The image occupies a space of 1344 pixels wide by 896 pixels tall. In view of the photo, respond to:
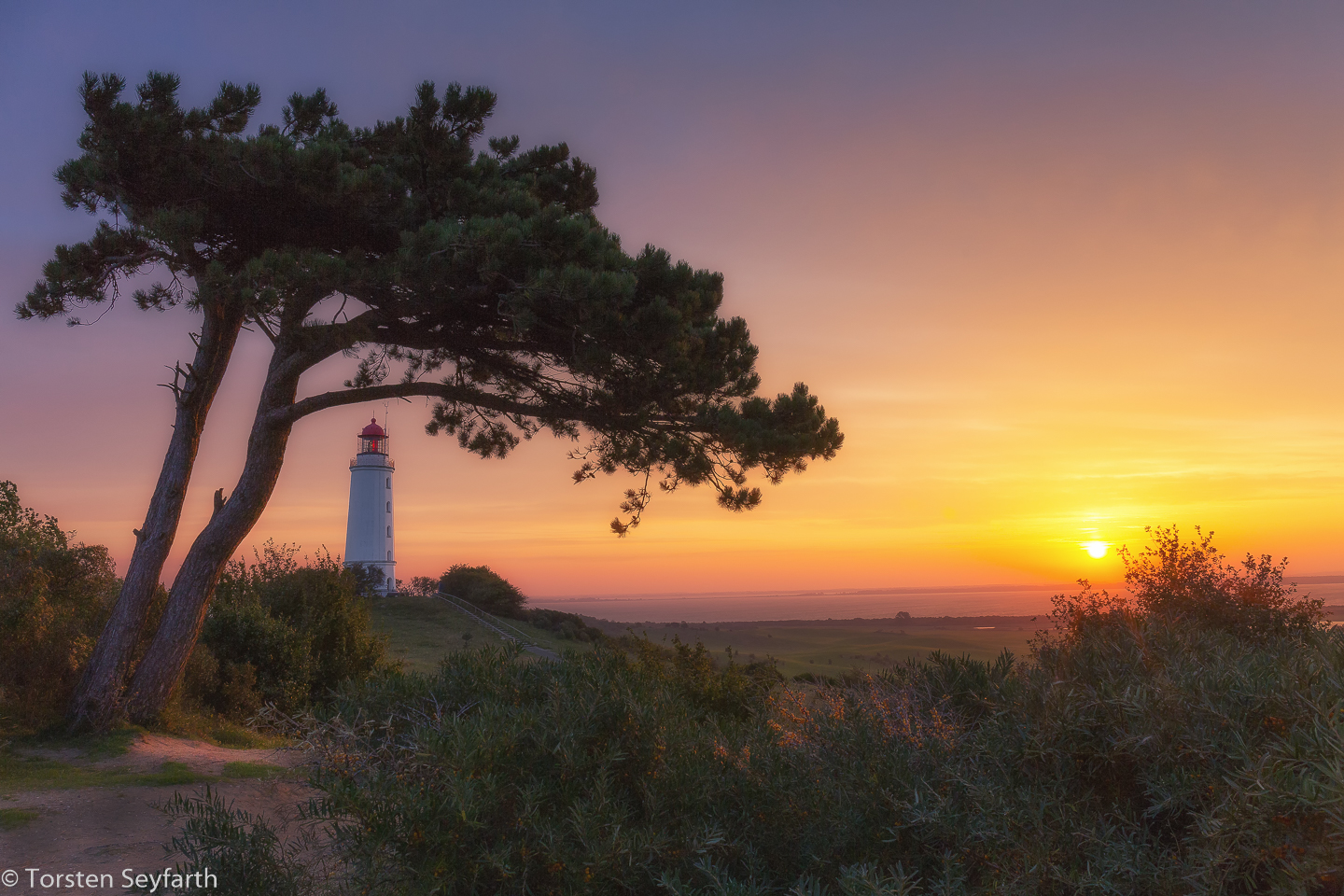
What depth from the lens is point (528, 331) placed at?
10.3m

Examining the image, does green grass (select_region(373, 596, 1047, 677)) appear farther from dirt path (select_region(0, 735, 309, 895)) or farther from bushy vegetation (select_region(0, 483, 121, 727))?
dirt path (select_region(0, 735, 309, 895))

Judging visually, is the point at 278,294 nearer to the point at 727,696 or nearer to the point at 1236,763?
the point at 727,696

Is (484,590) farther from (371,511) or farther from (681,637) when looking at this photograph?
(681,637)

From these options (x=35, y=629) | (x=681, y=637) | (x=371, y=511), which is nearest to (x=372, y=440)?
(x=371, y=511)

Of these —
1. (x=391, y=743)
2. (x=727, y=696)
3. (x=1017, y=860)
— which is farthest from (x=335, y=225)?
(x=1017, y=860)

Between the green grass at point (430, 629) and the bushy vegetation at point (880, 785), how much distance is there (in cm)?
1999

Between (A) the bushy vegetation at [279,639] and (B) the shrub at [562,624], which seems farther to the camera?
(B) the shrub at [562,624]

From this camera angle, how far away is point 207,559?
1127 cm

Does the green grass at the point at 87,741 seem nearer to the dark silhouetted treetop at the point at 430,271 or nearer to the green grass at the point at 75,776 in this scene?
the green grass at the point at 75,776

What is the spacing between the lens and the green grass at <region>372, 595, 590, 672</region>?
25.0 m

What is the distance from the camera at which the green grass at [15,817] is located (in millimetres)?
7195

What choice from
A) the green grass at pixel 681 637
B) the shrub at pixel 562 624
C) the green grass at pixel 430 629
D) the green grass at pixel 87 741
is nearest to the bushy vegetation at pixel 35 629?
the green grass at pixel 87 741

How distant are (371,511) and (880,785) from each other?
109 feet

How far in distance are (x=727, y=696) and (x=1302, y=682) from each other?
306 inches
